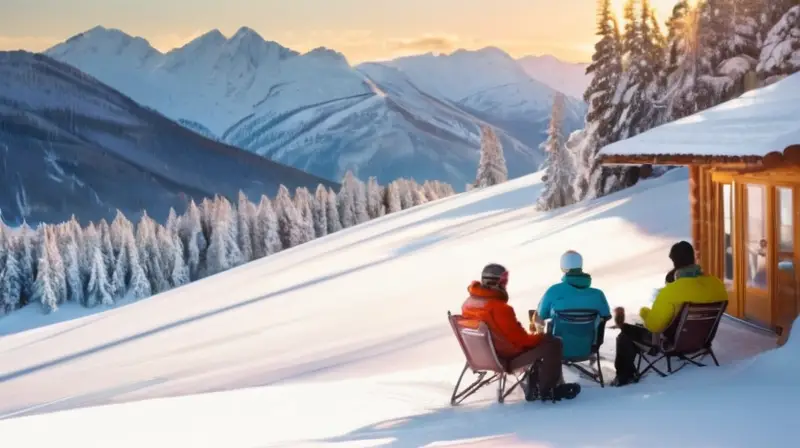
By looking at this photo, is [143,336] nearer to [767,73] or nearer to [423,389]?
[423,389]

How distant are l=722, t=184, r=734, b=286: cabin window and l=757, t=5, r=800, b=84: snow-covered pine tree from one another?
15.2m

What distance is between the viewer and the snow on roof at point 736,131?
1050 centimetres

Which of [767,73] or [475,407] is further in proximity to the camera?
[767,73]

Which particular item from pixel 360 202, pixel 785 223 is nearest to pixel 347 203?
pixel 360 202

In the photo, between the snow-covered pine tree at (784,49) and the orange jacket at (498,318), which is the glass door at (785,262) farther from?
the snow-covered pine tree at (784,49)

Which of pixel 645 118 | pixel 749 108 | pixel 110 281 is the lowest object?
pixel 110 281

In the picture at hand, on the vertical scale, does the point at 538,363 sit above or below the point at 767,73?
below

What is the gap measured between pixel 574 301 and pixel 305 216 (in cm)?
9113

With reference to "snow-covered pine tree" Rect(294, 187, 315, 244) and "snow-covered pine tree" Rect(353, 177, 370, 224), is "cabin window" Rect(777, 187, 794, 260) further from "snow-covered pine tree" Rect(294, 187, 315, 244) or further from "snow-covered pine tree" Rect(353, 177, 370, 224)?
"snow-covered pine tree" Rect(353, 177, 370, 224)

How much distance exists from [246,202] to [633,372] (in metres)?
93.1

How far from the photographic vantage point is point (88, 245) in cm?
9488

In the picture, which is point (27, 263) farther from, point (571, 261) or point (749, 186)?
point (571, 261)

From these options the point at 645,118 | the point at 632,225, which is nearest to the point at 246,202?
the point at 645,118

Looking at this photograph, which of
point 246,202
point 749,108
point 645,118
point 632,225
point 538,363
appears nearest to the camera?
point 538,363
